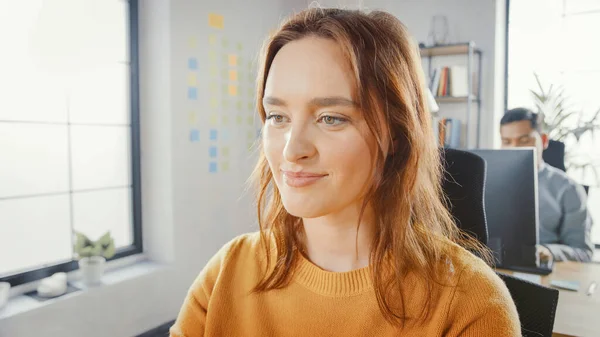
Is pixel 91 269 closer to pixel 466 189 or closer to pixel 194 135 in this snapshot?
pixel 194 135

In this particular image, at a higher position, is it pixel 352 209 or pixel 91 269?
pixel 352 209

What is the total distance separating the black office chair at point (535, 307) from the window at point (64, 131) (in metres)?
2.25

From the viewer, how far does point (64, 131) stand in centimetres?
253

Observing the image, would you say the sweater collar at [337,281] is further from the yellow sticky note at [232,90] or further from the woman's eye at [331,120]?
the yellow sticky note at [232,90]

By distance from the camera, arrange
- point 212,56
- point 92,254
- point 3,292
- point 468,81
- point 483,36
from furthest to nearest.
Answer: point 483,36 → point 468,81 → point 212,56 → point 92,254 → point 3,292

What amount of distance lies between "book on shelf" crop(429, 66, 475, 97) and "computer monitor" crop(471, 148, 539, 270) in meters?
2.47

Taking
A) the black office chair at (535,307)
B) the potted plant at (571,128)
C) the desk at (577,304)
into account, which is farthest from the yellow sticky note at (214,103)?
the potted plant at (571,128)

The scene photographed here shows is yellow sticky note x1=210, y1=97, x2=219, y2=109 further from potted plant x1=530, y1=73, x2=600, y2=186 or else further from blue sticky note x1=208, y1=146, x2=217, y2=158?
potted plant x1=530, y1=73, x2=600, y2=186

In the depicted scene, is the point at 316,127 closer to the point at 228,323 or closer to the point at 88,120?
the point at 228,323

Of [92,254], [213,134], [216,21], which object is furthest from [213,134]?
[92,254]

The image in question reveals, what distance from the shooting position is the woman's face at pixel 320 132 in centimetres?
85

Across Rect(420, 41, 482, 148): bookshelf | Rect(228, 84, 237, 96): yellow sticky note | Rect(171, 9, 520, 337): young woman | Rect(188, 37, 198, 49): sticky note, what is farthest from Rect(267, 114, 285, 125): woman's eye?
Rect(420, 41, 482, 148): bookshelf

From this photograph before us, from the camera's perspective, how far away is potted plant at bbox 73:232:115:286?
2385mm

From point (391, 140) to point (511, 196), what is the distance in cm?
93
